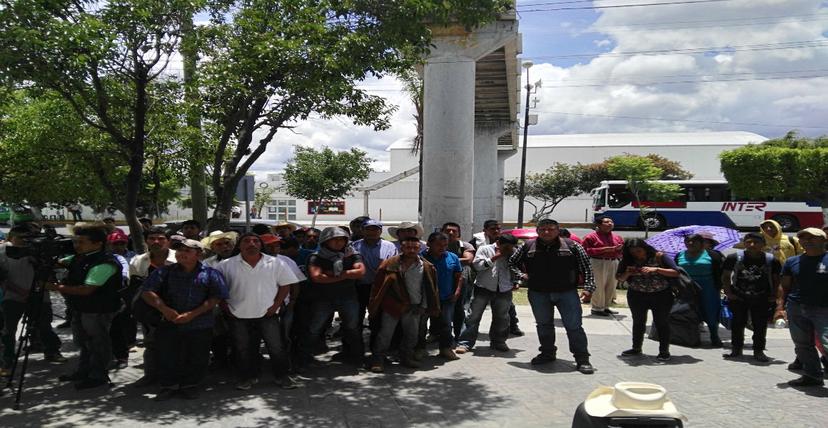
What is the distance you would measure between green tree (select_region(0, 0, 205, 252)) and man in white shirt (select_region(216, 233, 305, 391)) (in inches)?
103

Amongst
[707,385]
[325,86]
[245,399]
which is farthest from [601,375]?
[325,86]

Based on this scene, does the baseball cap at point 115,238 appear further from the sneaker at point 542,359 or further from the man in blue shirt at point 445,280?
the sneaker at point 542,359

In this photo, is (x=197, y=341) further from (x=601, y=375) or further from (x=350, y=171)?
(x=350, y=171)

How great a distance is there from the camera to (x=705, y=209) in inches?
1220

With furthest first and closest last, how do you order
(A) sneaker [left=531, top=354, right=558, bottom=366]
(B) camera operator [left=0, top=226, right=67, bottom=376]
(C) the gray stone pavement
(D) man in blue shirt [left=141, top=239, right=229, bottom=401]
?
1. (A) sneaker [left=531, top=354, right=558, bottom=366]
2. (B) camera operator [left=0, top=226, right=67, bottom=376]
3. (D) man in blue shirt [left=141, top=239, right=229, bottom=401]
4. (C) the gray stone pavement

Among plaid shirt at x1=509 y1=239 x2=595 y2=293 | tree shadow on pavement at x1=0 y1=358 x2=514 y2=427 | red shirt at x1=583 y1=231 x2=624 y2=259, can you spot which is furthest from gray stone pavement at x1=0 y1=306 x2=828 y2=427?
red shirt at x1=583 y1=231 x2=624 y2=259

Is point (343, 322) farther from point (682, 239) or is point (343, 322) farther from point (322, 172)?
point (322, 172)

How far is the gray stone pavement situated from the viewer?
4.67 metres

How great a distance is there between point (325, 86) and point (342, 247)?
83.2 inches

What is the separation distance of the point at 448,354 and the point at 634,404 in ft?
13.5

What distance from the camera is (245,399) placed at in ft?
17.0

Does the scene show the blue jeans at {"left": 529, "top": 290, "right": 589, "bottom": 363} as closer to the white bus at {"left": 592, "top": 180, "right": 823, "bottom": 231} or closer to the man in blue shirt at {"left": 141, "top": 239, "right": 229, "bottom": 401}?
the man in blue shirt at {"left": 141, "top": 239, "right": 229, "bottom": 401}

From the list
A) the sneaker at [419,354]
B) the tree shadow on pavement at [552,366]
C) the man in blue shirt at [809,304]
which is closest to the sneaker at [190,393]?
the sneaker at [419,354]

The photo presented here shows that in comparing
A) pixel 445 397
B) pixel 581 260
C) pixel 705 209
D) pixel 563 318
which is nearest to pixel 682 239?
pixel 581 260
